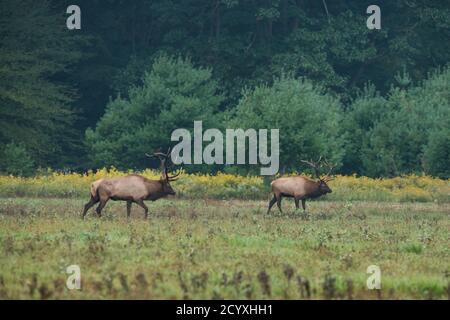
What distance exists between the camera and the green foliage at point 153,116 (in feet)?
156

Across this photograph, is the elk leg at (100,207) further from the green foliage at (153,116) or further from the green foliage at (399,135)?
the green foliage at (153,116)

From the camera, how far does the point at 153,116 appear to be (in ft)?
161

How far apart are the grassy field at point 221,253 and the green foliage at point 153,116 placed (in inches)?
716

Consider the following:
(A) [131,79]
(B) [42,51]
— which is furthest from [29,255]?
(A) [131,79]

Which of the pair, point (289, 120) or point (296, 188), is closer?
point (296, 188)

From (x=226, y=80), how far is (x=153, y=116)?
10.7m

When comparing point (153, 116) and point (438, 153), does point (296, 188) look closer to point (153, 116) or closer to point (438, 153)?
point (438, 153)

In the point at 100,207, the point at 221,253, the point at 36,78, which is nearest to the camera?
the point at 221,253


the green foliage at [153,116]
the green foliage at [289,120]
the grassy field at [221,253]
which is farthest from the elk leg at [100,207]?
the green foliage at [153,116]

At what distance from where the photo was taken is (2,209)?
28875 millimetres

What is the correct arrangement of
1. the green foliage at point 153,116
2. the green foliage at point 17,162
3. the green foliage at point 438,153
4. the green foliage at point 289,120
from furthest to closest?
the green foliage at point 153,116 → the green foliage at point 17,162 → the green foliage at point 438,153 → the green foliage at point 289,120

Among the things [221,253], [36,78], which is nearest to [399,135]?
[36,78]

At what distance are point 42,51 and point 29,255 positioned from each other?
3595 cm

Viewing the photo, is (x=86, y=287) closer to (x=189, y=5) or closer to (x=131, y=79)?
(x=131, y=79)
